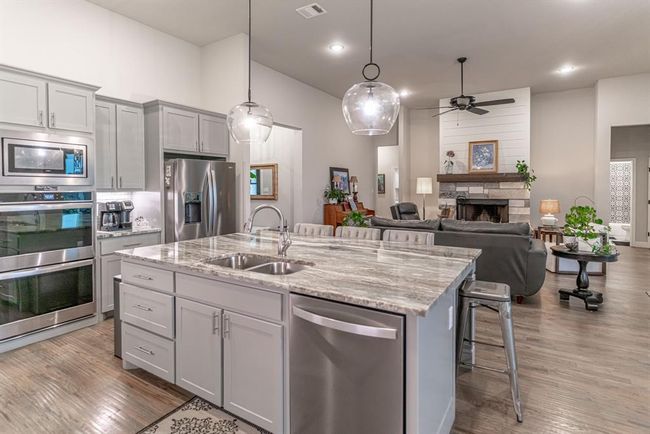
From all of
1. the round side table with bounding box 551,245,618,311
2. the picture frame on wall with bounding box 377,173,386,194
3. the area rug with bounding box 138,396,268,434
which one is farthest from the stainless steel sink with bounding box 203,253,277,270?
the picture frame on wall with bounding box 377,173,386,194

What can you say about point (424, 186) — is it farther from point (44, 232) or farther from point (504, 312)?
point (44, 232)

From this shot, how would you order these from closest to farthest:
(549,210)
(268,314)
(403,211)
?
(268,314)
(549,210)
(403,211)

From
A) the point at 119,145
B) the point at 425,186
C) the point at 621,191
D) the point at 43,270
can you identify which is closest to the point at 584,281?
the point at 425,186

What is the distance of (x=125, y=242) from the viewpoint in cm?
387

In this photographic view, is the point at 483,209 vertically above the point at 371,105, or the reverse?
the point at 371,105

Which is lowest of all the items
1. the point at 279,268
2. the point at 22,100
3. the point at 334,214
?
the point at 279,268

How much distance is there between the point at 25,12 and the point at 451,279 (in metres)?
4.53

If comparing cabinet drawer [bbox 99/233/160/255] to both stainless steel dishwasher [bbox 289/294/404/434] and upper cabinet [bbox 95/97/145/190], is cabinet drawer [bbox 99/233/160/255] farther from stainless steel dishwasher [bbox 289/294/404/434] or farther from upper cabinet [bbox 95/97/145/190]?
stainless steel dishwasher [bbox 289/294/404/434]

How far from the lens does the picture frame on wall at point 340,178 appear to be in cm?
772

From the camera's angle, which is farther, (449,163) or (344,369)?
(449,163)

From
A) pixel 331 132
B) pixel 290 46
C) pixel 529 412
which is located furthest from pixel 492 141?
pixel 529 412

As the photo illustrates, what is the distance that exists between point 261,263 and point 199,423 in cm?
101

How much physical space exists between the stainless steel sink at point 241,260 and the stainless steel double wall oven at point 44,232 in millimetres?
1937

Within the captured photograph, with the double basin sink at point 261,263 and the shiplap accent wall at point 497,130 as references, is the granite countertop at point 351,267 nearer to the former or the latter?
the double basin sink at point 261,263
